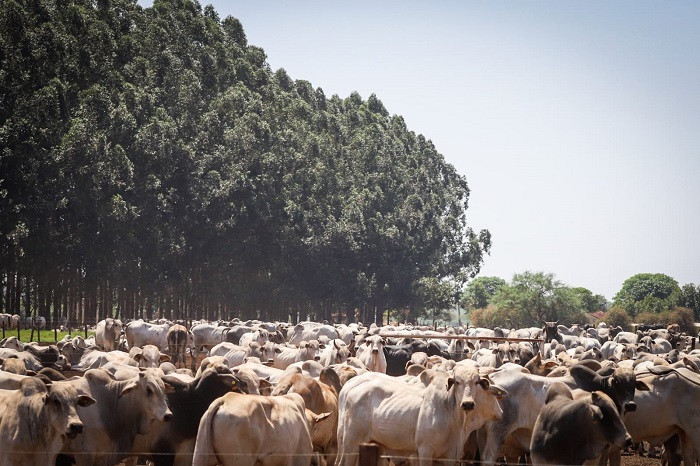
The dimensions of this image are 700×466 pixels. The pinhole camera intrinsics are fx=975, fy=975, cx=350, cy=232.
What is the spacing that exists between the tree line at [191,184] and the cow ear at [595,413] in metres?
40.7

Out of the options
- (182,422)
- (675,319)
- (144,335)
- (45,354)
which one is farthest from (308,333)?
(675,319)

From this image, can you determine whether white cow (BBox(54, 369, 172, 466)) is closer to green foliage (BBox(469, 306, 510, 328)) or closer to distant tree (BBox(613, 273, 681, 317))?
green foliage (BBox(469, 306, 510, 328))

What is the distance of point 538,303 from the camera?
11931 centimetres

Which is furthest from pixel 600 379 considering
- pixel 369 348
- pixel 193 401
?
pixel 369 348

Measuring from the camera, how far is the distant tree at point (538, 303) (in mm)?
114500

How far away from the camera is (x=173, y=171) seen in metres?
67.6

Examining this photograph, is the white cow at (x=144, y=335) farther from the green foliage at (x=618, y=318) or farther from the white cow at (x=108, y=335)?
the green foliage at (x=618, y=318)

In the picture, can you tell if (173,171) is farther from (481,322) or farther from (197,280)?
(481,322)

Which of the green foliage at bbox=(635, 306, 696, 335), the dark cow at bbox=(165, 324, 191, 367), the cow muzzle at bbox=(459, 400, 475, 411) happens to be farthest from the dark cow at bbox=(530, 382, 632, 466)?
the green foliage at bbox=(635, 306, 696, 335)

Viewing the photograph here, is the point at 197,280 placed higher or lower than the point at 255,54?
lower

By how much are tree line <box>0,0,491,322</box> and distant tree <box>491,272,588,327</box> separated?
1092 cm

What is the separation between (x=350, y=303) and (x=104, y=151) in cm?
4015

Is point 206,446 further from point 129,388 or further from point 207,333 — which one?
point 207,333

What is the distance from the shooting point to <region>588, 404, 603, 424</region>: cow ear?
37.7 feet
